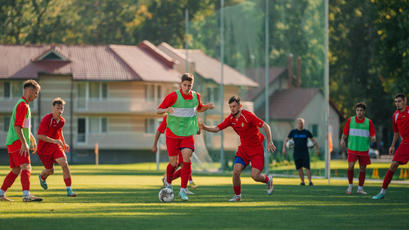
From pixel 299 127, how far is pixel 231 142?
1454cm

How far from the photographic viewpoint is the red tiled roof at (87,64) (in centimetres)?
6512

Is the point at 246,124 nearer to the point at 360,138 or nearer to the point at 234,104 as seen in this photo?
the point at 234,104

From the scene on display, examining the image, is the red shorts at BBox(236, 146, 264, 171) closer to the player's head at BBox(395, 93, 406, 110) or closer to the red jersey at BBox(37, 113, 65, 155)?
the player's head at BBox(395, 93, 406, 110)

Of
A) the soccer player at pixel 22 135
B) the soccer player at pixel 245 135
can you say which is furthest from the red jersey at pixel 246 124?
the soccer player at pixel 22 135

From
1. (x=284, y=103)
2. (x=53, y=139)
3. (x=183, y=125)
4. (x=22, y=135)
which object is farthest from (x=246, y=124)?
(x=284, y=103)

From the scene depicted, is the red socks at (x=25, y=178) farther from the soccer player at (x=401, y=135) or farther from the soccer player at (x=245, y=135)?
the soccer player at (x=401, y=135)

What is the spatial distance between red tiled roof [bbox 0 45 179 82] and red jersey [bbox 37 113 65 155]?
160ft

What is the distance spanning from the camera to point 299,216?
1273 centimetres

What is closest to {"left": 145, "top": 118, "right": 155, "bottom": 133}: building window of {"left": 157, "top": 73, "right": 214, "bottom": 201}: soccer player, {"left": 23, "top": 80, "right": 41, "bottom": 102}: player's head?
{"left": 157, "top": 73, "right": 214, "bottom": 201}: soccer player

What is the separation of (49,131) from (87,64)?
51.1 metres

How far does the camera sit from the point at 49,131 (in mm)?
16203

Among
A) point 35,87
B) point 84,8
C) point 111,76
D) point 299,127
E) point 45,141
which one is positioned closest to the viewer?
point 35,87

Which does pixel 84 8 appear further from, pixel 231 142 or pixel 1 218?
pixel 1 218

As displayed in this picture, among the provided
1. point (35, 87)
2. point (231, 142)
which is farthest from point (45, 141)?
point (231, 142)
